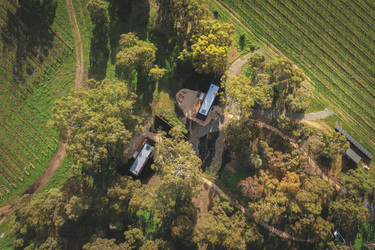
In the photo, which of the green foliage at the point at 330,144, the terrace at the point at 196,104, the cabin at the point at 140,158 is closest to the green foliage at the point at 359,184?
the green foliage at the point at 330,144

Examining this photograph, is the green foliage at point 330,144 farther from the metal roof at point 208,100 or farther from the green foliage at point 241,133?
the metal roof at point 208,100

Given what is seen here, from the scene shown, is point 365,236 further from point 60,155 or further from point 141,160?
point 60,155

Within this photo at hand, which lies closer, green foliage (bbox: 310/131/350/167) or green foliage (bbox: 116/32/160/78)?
green foliage (bbox: 116/32/160/78)

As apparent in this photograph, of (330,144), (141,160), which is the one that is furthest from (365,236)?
(141,160)

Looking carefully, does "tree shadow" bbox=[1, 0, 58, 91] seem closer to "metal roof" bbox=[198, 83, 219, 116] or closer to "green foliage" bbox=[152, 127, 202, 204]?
"green foliage" bbox=[152, 127, 202, 204]

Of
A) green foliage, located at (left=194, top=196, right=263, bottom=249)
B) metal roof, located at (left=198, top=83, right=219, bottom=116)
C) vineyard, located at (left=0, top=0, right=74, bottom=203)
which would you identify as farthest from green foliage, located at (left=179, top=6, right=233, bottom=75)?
vineyard, located at (left=0, top=0, right=74, bottom=203)
